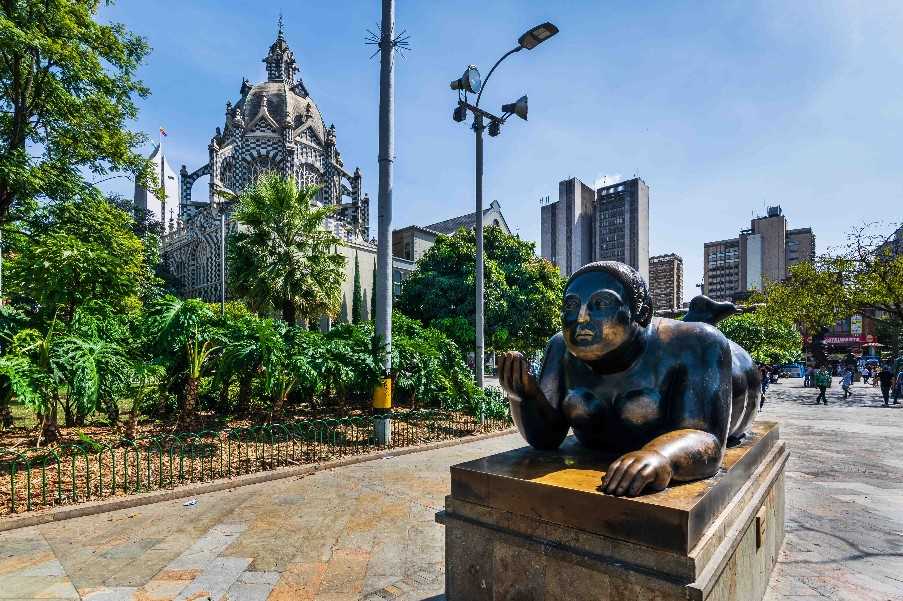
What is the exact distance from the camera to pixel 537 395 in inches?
113

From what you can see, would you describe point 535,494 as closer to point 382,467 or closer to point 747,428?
point 747,428

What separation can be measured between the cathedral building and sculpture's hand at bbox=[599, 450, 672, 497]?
40.9 meters

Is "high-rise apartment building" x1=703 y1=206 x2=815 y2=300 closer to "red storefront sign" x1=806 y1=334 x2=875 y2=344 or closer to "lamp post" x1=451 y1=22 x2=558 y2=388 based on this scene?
"red storefront sign" x1=806 y1=334 x2=875 y2=344

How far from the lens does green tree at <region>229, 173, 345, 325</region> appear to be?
14078mm

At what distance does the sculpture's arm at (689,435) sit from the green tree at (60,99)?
12271 millimetres

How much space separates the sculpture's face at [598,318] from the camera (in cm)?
255

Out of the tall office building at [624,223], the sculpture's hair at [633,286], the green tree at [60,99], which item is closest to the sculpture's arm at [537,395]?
the sculpture's hair at [633,286]

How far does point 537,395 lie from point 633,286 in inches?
33.0

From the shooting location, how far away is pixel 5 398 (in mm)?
7094

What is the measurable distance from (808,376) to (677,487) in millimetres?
37268

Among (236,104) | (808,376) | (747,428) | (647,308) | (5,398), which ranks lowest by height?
(808,376)

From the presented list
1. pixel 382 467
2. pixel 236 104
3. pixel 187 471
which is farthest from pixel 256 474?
pixel 236 104

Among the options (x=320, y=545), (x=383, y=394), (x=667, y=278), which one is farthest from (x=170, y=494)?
(x=667, y=278)

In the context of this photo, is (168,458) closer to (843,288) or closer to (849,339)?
(843,288)
